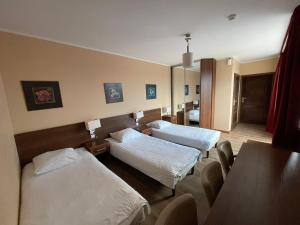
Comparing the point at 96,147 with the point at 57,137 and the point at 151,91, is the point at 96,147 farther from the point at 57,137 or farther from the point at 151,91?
the point at 151,91

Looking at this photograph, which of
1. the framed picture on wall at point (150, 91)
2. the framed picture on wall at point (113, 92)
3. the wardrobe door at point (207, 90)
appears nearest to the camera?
the framed picture on wall at point (113, 92)

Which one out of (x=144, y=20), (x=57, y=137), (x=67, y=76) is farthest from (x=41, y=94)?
(x=144, y=20)

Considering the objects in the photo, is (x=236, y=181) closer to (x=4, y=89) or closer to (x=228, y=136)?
(x=4, y=89)

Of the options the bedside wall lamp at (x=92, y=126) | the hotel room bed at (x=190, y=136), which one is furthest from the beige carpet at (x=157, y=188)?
the bedside wall lamp at (x=92, y=126)

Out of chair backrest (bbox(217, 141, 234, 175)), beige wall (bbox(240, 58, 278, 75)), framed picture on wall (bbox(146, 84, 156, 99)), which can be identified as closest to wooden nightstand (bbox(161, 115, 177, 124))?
framed picture on wall (bbox(146, 84, 156, 99))

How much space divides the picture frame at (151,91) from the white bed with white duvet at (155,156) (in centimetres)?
130

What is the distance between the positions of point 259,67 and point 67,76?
538 cm

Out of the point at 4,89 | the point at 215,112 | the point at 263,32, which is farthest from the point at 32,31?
the point at 215,112

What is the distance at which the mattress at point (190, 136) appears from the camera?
8.97 ft

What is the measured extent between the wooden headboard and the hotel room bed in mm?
1050

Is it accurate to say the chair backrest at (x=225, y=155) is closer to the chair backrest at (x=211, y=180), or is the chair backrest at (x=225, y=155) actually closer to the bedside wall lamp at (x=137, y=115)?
the chair backrest at (x=211, y=180)

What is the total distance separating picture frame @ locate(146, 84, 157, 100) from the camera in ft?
12.5

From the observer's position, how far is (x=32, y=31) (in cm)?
185

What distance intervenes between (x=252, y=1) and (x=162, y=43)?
1.37m
